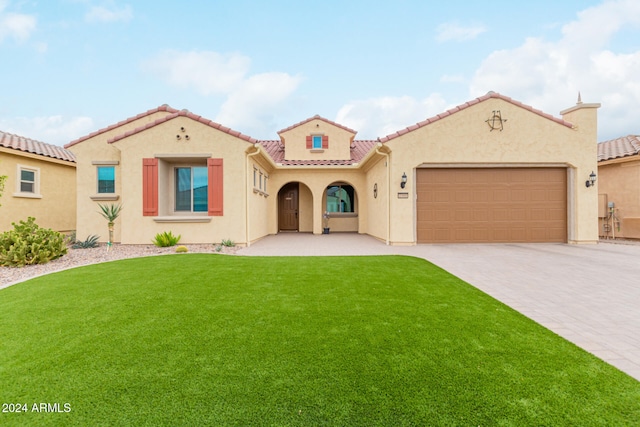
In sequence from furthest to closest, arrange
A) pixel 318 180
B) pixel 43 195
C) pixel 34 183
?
pixel 318 180, pixel 43 195, pixel 34 183

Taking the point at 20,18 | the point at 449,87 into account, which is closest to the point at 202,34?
the point at 20,18

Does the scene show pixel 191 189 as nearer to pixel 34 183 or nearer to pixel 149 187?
pixel 149 187

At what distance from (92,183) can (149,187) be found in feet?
9.88

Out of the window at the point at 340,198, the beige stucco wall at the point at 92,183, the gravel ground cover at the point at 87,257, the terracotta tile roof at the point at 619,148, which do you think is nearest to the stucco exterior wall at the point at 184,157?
the gravel ground cover at the point at 87,257

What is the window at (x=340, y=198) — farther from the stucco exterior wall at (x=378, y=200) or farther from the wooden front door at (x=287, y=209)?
the wooden front door at (x=287, y=209)

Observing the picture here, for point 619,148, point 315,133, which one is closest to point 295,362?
point 315,133

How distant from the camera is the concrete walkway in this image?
10.0ft

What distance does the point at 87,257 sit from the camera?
26.2 feet

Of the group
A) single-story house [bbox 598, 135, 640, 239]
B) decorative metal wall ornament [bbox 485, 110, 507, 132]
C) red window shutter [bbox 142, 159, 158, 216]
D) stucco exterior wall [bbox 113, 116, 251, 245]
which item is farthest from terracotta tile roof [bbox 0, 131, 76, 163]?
single-story house [bbox 598, 135, 640, 239]

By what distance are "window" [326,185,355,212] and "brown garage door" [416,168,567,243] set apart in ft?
19.7

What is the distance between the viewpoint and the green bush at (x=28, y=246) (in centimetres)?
671

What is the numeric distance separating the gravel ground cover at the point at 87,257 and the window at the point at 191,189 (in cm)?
163

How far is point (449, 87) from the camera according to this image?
16562 millimetres

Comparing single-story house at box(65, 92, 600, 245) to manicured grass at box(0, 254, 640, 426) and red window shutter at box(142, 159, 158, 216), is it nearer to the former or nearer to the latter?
red window shutter at box(142, 159, 158, 216)
